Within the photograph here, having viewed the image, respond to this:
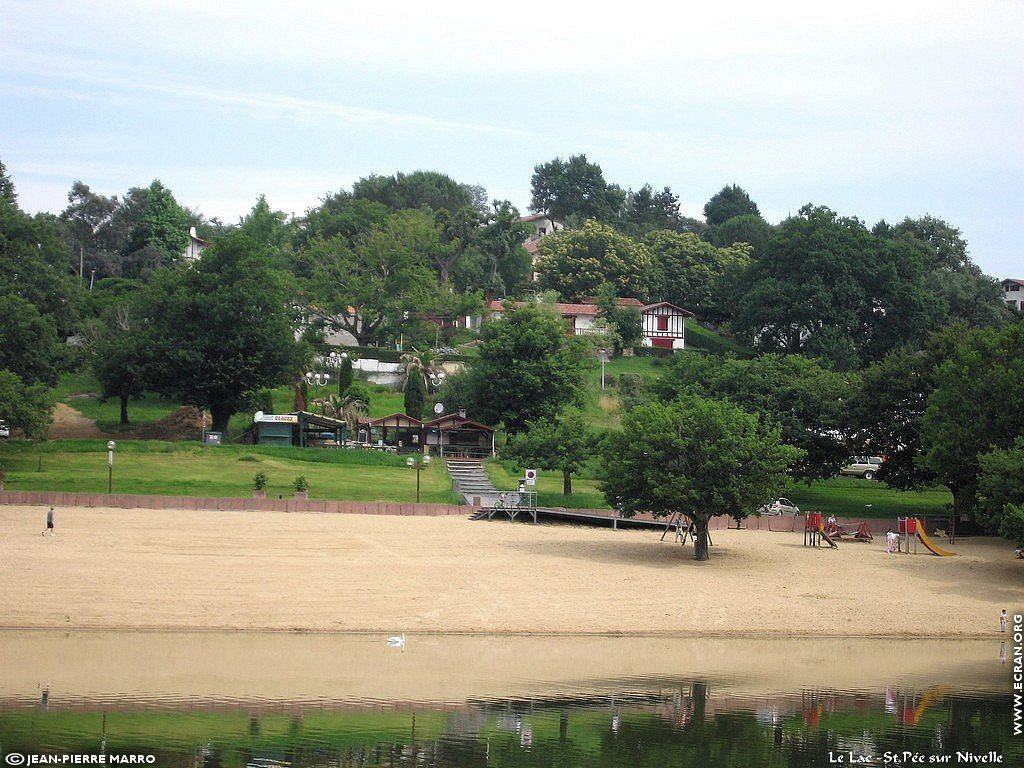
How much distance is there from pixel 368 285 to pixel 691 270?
42.2 metres

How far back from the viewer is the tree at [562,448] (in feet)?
216

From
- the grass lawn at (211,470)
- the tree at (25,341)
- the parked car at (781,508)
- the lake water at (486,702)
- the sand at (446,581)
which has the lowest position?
the lake water at (486,702)

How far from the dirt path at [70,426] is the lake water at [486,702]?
43.7m

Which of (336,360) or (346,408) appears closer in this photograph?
(346,408)

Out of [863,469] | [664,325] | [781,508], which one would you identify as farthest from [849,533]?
[664,325]

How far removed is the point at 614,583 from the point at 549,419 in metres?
34.7

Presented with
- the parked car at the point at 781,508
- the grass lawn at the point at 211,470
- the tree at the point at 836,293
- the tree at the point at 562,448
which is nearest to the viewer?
the grass lawn at the point at 211,470

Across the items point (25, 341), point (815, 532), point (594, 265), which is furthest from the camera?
point (594, 265)

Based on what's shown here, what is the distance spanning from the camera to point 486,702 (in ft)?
103

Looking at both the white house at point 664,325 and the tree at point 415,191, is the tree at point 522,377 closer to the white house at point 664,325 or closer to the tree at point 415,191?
the white house at point 664,325

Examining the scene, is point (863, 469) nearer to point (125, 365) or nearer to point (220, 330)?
point (220, 330)

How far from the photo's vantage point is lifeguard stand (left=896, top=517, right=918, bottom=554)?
5753 centimetres

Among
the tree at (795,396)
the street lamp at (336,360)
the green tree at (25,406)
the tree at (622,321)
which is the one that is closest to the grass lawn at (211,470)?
the green tree at (25,406)

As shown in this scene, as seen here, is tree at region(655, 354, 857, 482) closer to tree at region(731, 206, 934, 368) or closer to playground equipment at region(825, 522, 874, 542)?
playground equipment at region(825, 522, 874, 542)
